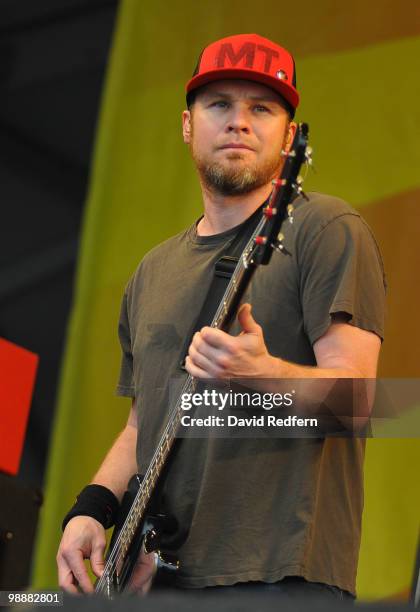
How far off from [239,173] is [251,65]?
0.23 m

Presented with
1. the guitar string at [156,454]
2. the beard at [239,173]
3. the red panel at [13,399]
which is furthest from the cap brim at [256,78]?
Answer: the red panel at [13,399]

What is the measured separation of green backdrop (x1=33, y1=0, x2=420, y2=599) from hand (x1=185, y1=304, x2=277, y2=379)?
1.21m

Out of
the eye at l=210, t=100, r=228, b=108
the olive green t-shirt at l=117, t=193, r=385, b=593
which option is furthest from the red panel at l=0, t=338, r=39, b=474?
the eye at l=210, t=100, r=228, b=108

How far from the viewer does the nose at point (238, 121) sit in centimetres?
223

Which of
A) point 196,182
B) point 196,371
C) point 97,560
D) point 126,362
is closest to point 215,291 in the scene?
point 196,371

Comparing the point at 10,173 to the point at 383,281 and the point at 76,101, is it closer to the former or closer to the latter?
the point at 76,101

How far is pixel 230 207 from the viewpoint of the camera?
2.30m

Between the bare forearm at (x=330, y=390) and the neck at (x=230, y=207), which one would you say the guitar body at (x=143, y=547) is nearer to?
the bare forearm at (x=330, y=390)

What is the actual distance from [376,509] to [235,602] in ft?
6.97

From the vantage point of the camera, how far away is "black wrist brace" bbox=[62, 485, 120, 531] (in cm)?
220

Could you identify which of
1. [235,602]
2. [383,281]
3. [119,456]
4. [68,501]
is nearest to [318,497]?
[383,281]

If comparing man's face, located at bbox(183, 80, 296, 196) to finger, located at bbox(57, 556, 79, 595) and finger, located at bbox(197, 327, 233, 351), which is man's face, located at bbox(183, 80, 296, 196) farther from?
finger, located at bbox(57, 556, 79, 595)

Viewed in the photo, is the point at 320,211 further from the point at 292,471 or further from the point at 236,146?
the point at 292,471

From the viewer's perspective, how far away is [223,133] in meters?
2.27
